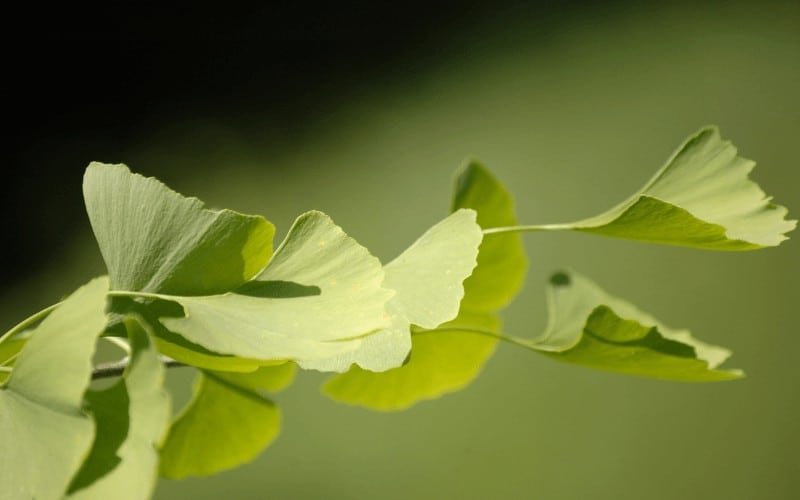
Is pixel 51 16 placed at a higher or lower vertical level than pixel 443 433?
higher

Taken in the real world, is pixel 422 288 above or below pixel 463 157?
below

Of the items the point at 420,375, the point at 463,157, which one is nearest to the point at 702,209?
the point at 420,375

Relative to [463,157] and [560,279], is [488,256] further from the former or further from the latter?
[463,157]

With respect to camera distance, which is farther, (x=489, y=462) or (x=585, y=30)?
(x=585, y=30)

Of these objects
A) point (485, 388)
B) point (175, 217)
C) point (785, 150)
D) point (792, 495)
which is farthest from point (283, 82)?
point (175, 217)

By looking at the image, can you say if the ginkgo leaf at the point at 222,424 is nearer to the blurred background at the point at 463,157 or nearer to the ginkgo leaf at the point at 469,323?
the ginkgo leaf at the point at 469,323

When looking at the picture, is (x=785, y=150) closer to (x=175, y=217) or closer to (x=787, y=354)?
(x=787, y=354)
